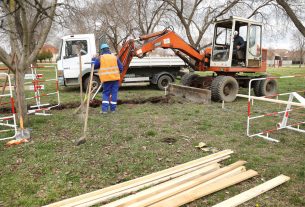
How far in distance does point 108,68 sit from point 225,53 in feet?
14.6

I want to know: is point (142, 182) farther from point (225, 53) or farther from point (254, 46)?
point (254, 46)

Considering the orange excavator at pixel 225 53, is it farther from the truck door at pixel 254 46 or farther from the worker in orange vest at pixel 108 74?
the worker in orange vest at pixel 108 74

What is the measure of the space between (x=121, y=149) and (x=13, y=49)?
11.3ft

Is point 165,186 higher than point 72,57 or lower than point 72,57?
lower

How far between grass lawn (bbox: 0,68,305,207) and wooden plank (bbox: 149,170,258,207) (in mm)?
76

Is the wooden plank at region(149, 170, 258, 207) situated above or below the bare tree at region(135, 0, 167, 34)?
below

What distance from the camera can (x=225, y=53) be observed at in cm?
960

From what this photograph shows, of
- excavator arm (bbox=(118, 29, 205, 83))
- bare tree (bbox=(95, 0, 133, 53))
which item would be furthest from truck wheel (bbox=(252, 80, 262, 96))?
bare tree (bbox=(95, 0, 133, 53))

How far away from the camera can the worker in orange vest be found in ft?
24.7

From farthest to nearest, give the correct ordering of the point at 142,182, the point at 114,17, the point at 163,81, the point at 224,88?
the point at 114,17 → the point at 163,81 → the point at 224,88 → the point at 142,182

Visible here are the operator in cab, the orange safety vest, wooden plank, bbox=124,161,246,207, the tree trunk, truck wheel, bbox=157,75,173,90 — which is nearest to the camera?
wooden plank, bbox=124,161,246,207

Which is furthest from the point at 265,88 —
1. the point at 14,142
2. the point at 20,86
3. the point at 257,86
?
the point at 14,142

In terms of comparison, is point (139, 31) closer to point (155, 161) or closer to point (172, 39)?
point (172, 39)

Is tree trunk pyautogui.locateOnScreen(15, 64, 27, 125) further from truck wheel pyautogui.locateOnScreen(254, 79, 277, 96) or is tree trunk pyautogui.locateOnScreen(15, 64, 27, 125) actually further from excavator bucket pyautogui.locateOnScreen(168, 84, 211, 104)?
truck wheel pyautogui.locateOnScreen(254, 79, 277, 96)
